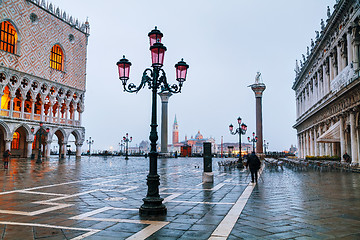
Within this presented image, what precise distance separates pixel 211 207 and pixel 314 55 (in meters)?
32.2

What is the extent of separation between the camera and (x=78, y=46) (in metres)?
42.1

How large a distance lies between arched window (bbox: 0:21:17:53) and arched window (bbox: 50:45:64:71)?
5.70 metres

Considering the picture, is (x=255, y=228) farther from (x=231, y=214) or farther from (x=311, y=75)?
(x=311, y=75)

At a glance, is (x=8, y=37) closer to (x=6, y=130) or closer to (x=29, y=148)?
(x=6, y=130)

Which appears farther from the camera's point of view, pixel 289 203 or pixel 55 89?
pixel 55 89

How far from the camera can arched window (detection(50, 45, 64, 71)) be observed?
124 feet

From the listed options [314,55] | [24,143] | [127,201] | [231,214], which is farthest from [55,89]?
[231,214]

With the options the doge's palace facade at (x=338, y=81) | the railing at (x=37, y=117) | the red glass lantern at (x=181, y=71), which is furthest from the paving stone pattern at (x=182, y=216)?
the railing at (x=37, y=117)

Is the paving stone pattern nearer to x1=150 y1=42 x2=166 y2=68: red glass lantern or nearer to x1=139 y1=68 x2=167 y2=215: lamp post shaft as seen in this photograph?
x1=139 y1=68 x2=167 y2=215: lamp post shaft

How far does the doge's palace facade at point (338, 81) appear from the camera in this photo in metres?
19.7

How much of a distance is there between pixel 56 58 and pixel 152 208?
37255mm

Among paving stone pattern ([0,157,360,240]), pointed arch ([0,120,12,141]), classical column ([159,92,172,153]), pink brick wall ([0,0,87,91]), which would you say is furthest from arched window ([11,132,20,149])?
paving stone pattern ([0,157,360,240])

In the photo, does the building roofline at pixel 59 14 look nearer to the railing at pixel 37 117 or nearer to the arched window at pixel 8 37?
the arched window at pixel 8 37

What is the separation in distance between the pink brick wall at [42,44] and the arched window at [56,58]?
21.2 inches
